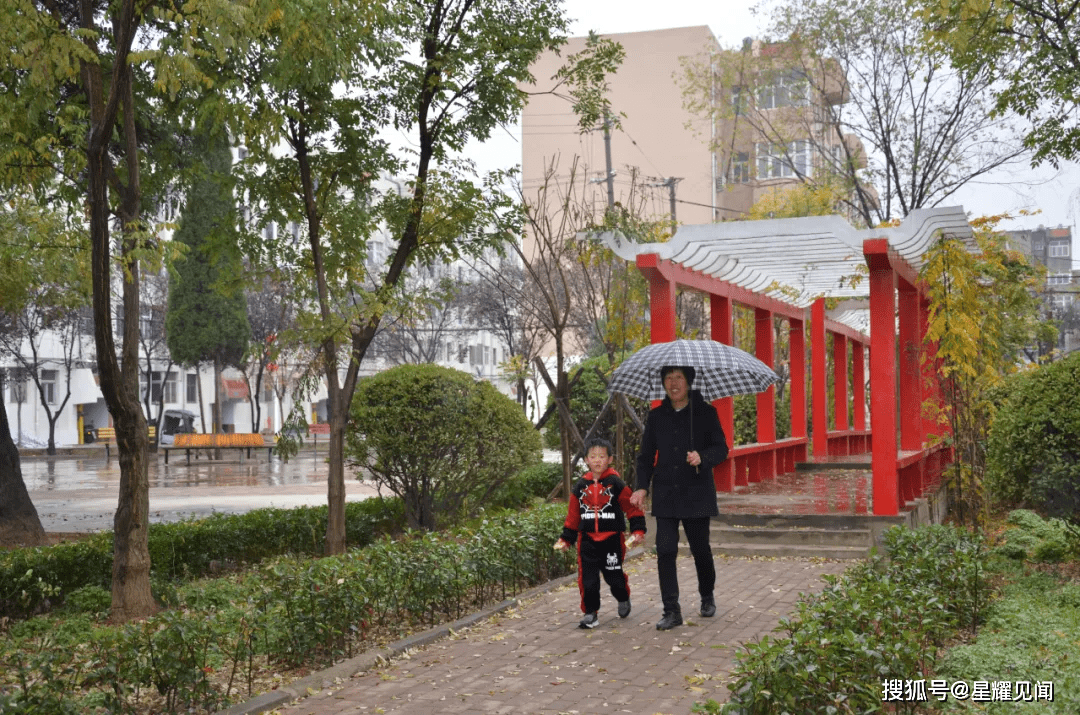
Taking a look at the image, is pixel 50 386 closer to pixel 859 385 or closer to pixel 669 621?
pixel 859 385

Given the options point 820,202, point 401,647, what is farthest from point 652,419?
point 820,202

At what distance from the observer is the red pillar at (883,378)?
1042 cm

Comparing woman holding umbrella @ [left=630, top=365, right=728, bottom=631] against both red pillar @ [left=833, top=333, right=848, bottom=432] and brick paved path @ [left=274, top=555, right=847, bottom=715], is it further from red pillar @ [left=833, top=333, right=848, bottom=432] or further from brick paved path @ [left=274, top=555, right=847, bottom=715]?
red pillar @ [left=833, top=333, right=848, bottom=432]

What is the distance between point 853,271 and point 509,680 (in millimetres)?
9849

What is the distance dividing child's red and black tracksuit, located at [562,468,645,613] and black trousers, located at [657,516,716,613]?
0.90 feet

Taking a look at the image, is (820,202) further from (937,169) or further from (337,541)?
A: (337,541)

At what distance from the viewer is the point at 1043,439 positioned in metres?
10.2

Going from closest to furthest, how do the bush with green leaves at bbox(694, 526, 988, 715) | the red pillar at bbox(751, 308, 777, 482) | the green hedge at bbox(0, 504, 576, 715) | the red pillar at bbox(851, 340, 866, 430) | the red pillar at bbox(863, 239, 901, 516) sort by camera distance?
1. the bush with green leaves at bbox(694, 526, 988, 715)
2. the green hedge at bbox(0, 504, 576, 715)
3. the red pillar at bbox(863, 239, 901, 516)
4. the red pillar at bbox(751, 308, 777, 482)
5. the red pillar at bbox(851, 340, 866, 430)

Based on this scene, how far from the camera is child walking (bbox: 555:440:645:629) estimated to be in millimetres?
7148

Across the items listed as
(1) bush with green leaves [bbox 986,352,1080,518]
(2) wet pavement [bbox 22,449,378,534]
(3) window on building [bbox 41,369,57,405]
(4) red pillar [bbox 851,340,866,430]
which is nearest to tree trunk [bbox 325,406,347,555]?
(2) wet pavement [bbox 22,449,378,534]

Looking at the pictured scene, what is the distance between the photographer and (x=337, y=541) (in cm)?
1168

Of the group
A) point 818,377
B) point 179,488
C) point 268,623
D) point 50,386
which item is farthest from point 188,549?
point 50,386


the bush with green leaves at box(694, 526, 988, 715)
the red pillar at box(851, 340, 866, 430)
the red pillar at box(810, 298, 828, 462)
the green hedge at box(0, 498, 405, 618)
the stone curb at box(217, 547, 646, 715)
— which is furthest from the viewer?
the red pillar at box(851, 340, 866, 430)

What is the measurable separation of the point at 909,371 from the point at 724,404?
270 centimetres
